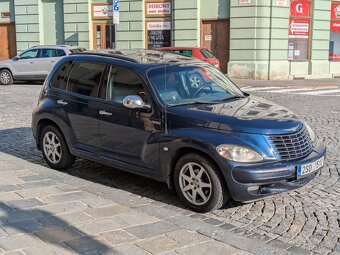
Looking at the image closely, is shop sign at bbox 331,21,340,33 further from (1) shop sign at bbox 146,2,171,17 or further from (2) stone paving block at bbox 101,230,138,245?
(2) stone paving block at bbox 101,230,138,245

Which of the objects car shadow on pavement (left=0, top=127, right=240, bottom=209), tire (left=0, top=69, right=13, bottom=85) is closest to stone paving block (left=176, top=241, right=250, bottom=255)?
car shadow on pavement (left=0, top=127, right=240, bottom=209)

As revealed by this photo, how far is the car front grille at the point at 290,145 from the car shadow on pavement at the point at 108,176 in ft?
2.78

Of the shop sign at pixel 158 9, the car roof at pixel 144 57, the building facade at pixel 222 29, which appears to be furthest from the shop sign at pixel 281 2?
the car roof at pixel 144 57

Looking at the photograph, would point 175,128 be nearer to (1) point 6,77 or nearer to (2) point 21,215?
(2) point 21,215

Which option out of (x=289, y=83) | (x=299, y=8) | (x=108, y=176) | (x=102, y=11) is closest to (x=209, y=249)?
(x=108, y=176)

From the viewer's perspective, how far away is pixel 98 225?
4.46 meters

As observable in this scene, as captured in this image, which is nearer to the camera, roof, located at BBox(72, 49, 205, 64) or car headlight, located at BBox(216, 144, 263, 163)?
car headlight, located at BBox(216, 144, 263, 163)

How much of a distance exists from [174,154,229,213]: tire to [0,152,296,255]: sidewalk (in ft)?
0.53

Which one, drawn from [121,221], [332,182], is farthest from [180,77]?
[332,182]

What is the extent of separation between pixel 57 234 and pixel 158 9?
19.5 metres

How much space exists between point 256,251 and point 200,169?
115 cm

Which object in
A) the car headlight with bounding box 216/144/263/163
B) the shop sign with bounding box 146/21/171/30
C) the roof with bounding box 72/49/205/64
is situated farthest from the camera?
the shop sign with bounding box 146/21/171/30

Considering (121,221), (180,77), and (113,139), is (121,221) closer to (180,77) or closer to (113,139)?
(113,139)

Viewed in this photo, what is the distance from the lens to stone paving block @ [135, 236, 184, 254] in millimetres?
3957
